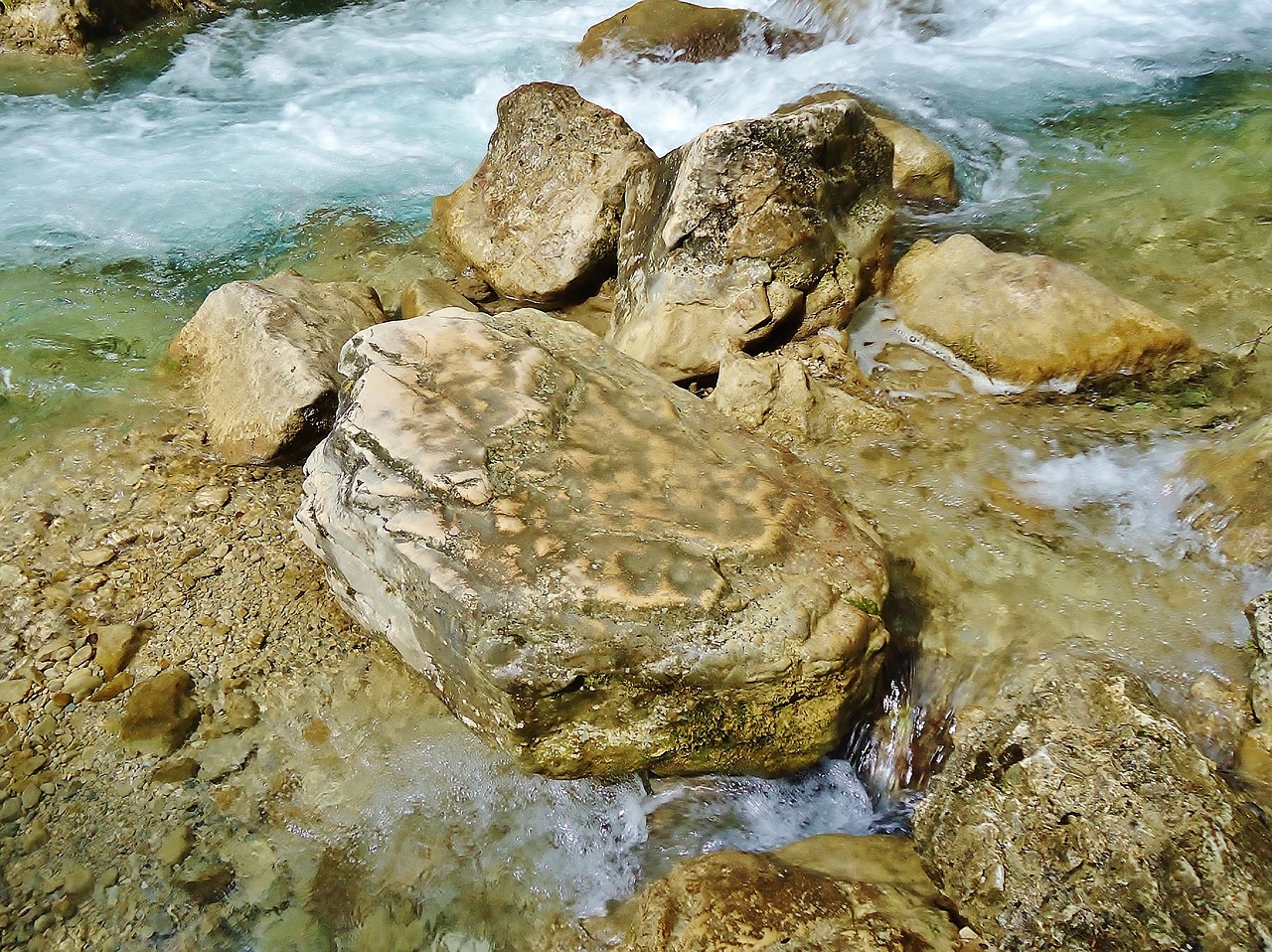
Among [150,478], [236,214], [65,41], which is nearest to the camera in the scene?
[150,478]

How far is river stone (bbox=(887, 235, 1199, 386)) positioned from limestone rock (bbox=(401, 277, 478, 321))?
2583 millimetres

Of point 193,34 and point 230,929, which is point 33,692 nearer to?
point 230,929

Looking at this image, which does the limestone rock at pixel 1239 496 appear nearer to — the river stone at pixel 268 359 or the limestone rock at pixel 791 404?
the limestone rock at pixel 791 404

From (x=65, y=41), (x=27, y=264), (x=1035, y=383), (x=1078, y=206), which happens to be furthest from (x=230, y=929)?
(x=65, y=41)

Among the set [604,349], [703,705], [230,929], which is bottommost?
[230,929]

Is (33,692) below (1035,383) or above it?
below

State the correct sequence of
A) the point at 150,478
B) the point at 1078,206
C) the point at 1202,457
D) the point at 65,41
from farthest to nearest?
the point at 65,41
the point at 1078,206
the point at 150,478
the point at 1202,457

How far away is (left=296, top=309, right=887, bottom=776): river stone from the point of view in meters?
2.54

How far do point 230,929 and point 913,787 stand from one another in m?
2.15

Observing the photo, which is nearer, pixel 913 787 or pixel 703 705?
pixel 703 705

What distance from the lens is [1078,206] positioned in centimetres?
550

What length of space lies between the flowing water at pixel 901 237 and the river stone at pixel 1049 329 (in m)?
0.17

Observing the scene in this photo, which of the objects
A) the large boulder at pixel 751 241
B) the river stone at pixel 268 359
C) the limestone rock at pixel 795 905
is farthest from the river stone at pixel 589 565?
the large boulder at pixel 751 241

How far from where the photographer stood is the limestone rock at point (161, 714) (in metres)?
3.04
